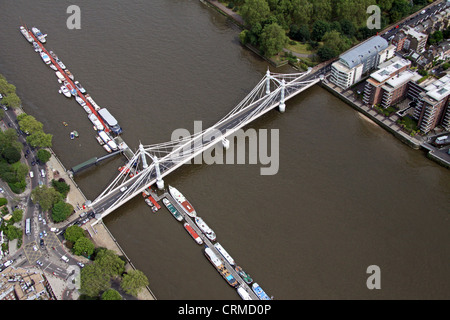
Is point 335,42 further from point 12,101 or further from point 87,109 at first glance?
point 12,101

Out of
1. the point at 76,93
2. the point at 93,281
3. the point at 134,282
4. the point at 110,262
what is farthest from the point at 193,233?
the point at 76,93

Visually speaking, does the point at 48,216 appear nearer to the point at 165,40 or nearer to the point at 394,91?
the point at 165,40

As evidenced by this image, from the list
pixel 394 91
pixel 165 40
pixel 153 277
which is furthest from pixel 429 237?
pixel 165 40

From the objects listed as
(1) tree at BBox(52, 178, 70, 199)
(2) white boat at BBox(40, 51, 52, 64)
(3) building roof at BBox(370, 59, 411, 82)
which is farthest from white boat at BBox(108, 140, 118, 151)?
(3) building roof at BBox(370, 59, 411, 82)

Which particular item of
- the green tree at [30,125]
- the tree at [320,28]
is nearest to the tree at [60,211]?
the green tree at [30,125]

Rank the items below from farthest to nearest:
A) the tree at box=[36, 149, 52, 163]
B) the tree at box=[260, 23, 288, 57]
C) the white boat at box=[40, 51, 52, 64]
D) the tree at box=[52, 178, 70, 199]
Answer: the white boat at box=[40, 51, 52, 64] < the tree at box=[260, 23, 288, 57] < the tree at box=[36, 149, 52, 163] < the tree at box=[52, 178, 70, 199]

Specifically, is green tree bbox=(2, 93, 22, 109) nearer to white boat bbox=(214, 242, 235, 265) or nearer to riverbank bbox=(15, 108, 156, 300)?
riverbank bbox=(15, 108, 156, 300)
